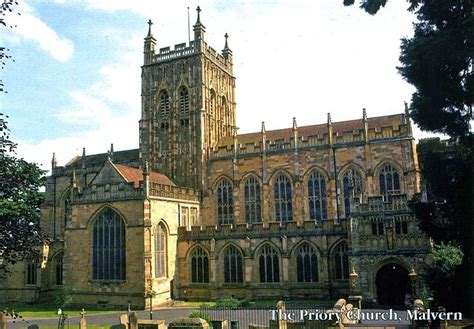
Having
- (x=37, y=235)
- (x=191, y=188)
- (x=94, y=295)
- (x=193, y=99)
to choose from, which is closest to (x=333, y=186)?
(x=191, y=188)

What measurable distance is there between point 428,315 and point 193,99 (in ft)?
96.9

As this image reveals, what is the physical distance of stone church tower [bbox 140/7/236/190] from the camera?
40.4 meters

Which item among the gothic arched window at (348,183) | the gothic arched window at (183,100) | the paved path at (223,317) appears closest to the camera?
the paved path at (223,317)

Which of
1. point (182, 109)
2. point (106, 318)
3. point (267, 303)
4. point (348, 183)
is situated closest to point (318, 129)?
point (348, 183)

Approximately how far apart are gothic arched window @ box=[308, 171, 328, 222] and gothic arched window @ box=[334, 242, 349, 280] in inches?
216

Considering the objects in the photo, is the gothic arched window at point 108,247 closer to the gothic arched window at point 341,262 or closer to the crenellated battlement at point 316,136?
the crenellated battlement at point 316,136

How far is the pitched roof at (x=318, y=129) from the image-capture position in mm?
36500

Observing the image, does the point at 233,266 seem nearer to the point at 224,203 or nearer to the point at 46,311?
the point at 224,203

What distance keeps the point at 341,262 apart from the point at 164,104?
22.4 metres

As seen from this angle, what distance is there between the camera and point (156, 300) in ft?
103

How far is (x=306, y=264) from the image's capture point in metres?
31.3

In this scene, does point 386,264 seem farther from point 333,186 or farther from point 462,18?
point 462,18

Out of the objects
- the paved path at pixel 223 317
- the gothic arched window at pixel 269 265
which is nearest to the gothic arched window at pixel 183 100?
the gothic arched window at pixel 269 265

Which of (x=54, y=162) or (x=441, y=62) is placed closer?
(x=441, y=62)
